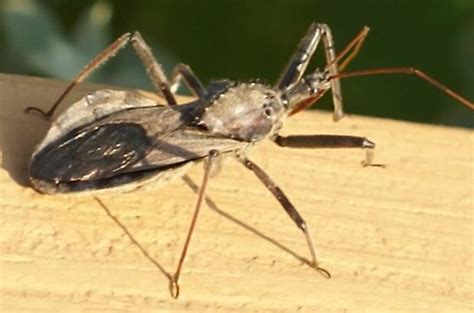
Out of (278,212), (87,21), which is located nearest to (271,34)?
(87,21)

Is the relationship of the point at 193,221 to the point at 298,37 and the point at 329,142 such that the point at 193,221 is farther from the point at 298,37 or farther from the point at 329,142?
the point at 298,37

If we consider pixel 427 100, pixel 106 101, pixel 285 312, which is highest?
pixel 106 101

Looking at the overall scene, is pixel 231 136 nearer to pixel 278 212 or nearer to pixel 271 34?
pixel 278 212

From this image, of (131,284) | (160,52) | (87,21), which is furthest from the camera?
(160,52)

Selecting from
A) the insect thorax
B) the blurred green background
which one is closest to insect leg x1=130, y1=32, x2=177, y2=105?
the insect thorax

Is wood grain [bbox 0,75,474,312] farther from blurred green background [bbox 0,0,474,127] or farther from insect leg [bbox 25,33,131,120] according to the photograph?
blurred green background [bbox 0,0,474,127]

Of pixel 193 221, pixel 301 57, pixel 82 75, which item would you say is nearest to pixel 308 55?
pixel 301 57
